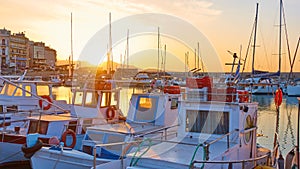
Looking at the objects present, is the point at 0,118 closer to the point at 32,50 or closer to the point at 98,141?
the point at 98,141

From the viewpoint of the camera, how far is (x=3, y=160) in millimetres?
15820

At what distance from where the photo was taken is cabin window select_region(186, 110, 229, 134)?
439 inches

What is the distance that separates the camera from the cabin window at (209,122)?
11.1 metres

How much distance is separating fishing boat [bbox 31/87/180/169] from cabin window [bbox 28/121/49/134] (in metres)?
2.68

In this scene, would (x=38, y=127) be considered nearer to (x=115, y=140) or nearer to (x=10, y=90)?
(x=115, y=140)

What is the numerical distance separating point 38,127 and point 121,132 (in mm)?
4791

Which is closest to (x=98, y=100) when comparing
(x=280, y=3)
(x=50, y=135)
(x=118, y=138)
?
(x=50, y=135)

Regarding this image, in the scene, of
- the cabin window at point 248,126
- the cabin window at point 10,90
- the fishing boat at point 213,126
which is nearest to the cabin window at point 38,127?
the fishing boat at point 213,126

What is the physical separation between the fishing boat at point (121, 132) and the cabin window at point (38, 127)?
8.79 ft

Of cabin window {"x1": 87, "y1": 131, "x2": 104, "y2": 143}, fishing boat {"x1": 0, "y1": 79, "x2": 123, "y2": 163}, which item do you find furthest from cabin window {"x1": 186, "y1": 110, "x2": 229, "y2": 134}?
fishing boat {"x1": 0, "y1": 79, "x2": 123, "y2": 163}

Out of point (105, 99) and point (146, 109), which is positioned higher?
point (105, 99)

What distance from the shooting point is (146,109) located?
616 inches

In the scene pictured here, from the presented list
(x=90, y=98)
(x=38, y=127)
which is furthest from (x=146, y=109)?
(x=38, y=127)

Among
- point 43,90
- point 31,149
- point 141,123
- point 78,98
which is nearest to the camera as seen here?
point 31,149
